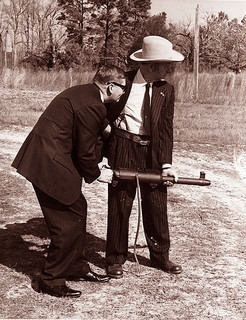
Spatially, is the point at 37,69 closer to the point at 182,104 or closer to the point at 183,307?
the point at 182,104

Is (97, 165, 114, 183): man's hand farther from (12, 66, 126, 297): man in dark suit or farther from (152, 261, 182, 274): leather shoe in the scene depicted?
(152, 261, 182, 274): leather shoe

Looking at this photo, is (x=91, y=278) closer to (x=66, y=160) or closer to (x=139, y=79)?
(x=66, y=160)

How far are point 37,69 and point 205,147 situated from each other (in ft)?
56.0

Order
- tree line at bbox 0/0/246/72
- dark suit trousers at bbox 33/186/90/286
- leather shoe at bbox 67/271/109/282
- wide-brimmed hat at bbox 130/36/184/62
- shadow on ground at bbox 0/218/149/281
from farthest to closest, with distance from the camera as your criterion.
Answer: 1. tree line at bbox 0/0/246/72
2. shadow on ground at bbox 0/218/149/281
3. leather shoe at bbox 67/271/109/282
4. wide-brimmed hat at bbox 130/36/184/62
5. dark suit trousers at bbox 33/186/90/286

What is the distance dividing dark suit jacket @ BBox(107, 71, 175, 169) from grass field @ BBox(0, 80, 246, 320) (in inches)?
39.7

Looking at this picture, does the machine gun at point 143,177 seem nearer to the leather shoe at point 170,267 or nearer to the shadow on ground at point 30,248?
the leather shoe at point 170,267

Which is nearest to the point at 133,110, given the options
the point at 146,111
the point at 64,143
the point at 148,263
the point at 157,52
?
the point at 146,111

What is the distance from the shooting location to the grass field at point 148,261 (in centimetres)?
381

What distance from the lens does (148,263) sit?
469cm

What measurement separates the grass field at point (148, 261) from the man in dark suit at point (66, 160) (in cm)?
26

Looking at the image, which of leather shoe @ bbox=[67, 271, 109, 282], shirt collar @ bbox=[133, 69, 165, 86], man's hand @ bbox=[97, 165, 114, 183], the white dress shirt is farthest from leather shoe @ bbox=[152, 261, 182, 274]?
shirt collar @ bbox=[133, 69, 165, 86]

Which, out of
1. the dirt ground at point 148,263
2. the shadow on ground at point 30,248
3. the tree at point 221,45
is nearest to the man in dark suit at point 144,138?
the dirt ground at point 148,263

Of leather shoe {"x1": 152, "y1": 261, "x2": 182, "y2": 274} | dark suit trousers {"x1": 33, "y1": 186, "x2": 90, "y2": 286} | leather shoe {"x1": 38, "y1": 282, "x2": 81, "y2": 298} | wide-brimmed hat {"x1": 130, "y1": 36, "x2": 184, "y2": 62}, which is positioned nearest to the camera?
dark suit trousers {"x1": 33, "y1": 186, "x2": 90, "y2": 286}

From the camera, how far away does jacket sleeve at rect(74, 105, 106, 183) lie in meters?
3.59
